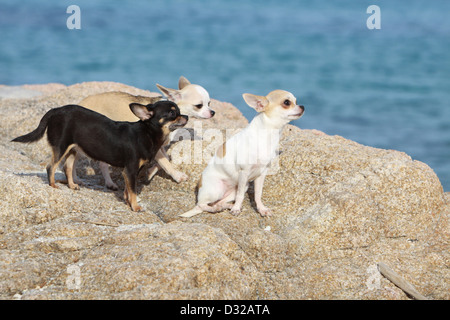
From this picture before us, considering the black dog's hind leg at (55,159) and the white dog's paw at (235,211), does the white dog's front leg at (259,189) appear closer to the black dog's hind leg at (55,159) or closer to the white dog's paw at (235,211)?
the white dog's paw at (235,211)

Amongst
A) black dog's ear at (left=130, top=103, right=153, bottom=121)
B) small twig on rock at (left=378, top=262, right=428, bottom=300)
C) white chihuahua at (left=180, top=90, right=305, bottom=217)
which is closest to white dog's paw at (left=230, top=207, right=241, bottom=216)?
white chihuahua at (left=180, top=90, right=305, bottom=217)

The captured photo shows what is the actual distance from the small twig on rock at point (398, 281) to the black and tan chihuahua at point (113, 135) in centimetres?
218

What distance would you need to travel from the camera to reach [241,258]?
397cm

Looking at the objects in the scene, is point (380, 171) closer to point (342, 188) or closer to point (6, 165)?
point (342, 188)

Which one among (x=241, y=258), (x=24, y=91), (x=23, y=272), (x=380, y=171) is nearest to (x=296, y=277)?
(x=241, y=258)

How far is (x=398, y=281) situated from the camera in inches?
157

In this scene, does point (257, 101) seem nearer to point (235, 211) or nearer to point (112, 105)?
point (235, 211)

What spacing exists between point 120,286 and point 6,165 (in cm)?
293

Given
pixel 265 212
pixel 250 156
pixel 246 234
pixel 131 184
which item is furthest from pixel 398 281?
pixel 131 184

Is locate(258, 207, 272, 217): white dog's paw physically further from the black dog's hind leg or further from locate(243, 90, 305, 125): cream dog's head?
the black dog's hind leg

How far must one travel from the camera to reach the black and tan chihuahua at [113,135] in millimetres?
4961

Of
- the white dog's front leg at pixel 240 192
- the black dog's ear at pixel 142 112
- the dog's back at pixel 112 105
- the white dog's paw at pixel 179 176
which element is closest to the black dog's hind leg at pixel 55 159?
the black dog's ear at pixel 142 112

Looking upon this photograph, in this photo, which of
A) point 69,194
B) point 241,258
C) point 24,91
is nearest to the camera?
point 241,258
